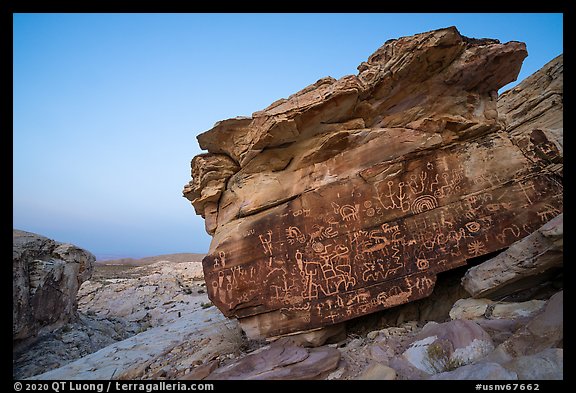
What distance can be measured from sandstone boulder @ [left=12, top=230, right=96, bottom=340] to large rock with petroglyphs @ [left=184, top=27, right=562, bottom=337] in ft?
26.6

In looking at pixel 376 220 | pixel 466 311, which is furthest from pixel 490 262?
pixel 376 220

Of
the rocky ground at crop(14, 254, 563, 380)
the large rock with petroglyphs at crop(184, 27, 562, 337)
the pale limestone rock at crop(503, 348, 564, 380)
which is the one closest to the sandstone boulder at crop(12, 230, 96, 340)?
the rocky ground at crop(14, 254, 563, 380)

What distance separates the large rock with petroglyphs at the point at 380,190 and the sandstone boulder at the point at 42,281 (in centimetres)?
809

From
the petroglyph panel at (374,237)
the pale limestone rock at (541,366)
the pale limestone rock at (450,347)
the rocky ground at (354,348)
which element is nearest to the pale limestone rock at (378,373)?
the rocky ground at (354,348)

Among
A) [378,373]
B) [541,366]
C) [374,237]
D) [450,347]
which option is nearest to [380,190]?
[374,237]

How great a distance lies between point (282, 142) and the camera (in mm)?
8156

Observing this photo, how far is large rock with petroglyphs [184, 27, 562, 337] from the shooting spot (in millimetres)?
6934

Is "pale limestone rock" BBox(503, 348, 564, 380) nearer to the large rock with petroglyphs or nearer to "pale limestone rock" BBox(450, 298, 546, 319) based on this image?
"pale limestone rock" BBox(450, 298, 546, 319)

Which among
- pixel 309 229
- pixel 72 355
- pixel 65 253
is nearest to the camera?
pixel 309 229

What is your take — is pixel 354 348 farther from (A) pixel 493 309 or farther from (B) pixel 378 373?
(A) pixel 493 309

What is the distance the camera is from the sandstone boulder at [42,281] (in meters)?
10.7

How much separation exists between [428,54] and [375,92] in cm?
142
